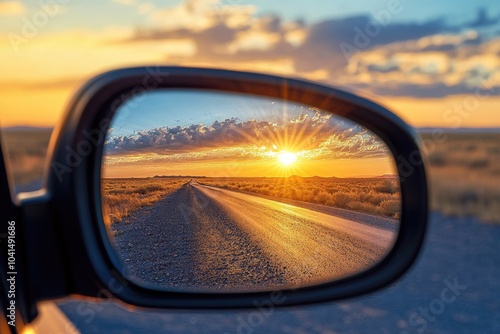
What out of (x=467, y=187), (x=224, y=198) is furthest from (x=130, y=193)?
(x=467, y=187)

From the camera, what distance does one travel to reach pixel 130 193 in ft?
5.52

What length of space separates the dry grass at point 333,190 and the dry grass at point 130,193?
0.08 m

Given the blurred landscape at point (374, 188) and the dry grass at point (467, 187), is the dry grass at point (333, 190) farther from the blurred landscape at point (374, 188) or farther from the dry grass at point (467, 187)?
the dry grass at point (467, 187)

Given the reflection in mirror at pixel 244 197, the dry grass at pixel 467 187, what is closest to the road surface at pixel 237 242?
the reflection in mirror at pixel 244 197

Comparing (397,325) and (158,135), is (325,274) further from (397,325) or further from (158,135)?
(397,325)

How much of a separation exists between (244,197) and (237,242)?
0.71 ft

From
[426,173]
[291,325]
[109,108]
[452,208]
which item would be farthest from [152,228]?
[452,208]

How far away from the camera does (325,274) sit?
1947 mm

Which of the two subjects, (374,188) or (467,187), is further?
(467,187)

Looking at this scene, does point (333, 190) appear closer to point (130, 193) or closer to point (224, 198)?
point (224, 198)

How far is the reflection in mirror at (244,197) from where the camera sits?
169 centimetres

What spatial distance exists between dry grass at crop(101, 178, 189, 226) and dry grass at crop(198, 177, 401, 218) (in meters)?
0.08

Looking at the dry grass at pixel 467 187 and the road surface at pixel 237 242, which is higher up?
the dry grass at pixel 467 187

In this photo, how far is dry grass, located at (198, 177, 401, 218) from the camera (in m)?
1.72
